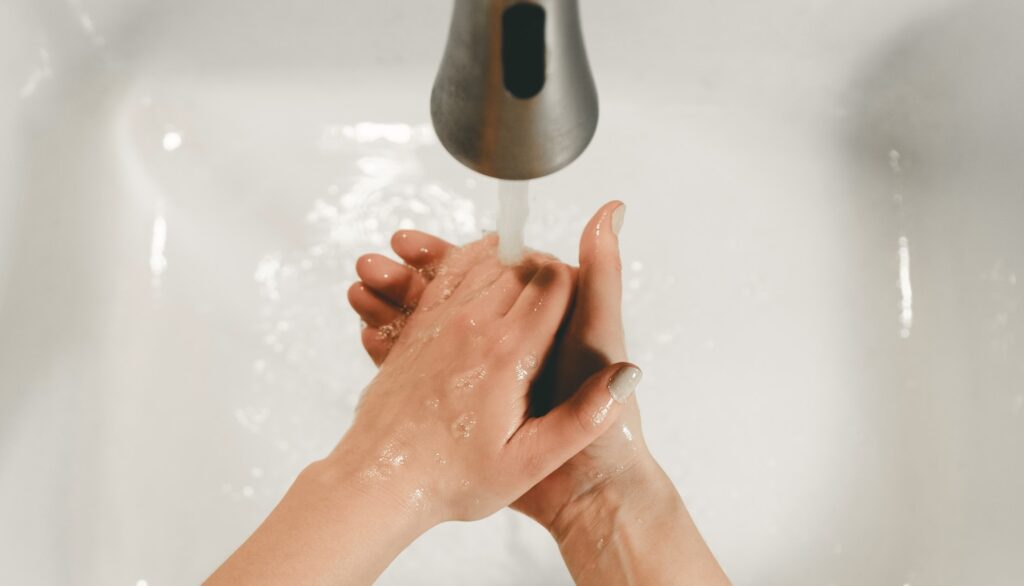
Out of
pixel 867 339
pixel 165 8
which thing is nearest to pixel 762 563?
pixel 867 339

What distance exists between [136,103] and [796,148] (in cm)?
72

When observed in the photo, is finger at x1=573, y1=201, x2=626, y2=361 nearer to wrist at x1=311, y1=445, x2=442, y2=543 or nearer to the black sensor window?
wrist at x1=311, y1=445, x2=442, y2=543

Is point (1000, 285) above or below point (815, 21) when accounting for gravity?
below

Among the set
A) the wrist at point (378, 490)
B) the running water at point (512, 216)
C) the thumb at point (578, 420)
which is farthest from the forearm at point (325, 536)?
the running water at point (512, 216)

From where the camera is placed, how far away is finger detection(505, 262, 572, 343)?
2.39 feet

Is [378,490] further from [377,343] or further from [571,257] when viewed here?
[571,257]

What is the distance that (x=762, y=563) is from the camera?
0.90 m

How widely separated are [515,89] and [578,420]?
315 millimetres

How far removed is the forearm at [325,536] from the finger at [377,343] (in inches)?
6.2

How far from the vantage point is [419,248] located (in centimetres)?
86

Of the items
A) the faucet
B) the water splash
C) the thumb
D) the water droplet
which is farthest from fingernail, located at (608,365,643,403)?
the water splash

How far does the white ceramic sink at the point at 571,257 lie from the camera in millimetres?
878

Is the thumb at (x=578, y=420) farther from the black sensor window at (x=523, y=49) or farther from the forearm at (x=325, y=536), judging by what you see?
the black sensor window at (x=523, y=49)

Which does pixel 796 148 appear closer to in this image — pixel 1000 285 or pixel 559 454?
pixel 1000 285
